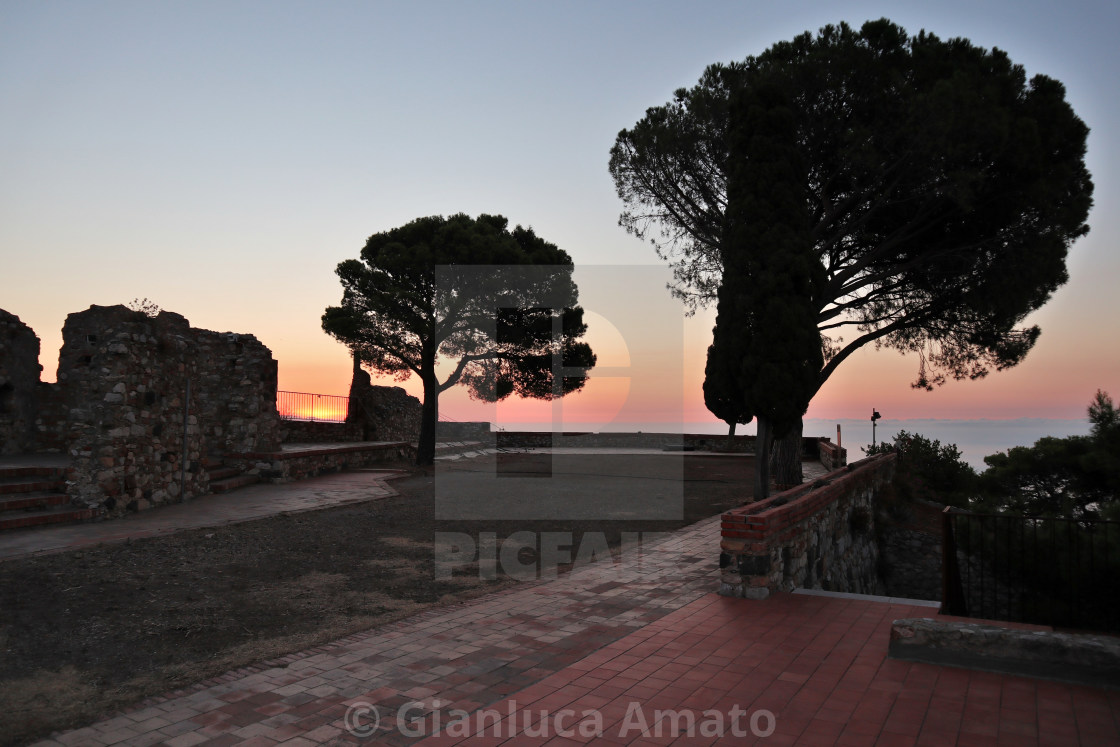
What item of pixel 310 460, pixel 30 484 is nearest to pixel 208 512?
pixel 30 484

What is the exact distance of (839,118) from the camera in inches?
578

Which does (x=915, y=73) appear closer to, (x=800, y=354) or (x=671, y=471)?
(x=800, y=354)

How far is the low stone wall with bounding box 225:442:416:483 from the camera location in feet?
48.8

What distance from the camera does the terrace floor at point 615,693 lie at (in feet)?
11.1

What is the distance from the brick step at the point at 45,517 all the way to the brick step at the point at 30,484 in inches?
21.9

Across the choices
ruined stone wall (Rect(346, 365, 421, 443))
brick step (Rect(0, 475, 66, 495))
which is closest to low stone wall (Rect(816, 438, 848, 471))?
ruined stone wall (Rect(346, 365, 421, 443))

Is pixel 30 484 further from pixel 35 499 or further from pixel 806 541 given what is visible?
pixel 806 541

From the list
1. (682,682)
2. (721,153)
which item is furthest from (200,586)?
(721,153)

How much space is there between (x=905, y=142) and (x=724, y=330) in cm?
655

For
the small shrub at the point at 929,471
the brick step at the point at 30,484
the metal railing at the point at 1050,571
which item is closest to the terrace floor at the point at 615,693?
the metal railing at the point at 1050,571

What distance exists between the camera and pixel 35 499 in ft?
29.6

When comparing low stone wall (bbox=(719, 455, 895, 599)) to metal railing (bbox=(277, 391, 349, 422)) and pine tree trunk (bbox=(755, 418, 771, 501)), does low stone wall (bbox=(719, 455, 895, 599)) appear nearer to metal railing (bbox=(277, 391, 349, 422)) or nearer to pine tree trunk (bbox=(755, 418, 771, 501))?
pine tree trunk (bbox=(755, 418, 771, 501))

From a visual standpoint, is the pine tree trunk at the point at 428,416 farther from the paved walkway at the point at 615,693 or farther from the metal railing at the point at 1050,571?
the metal railing at the point at 1050,571

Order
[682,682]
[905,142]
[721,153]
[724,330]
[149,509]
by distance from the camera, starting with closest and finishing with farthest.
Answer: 1. [682,682]
2. [149,509]
3. [724,330]
4. [905,142]
5. [721,153]
